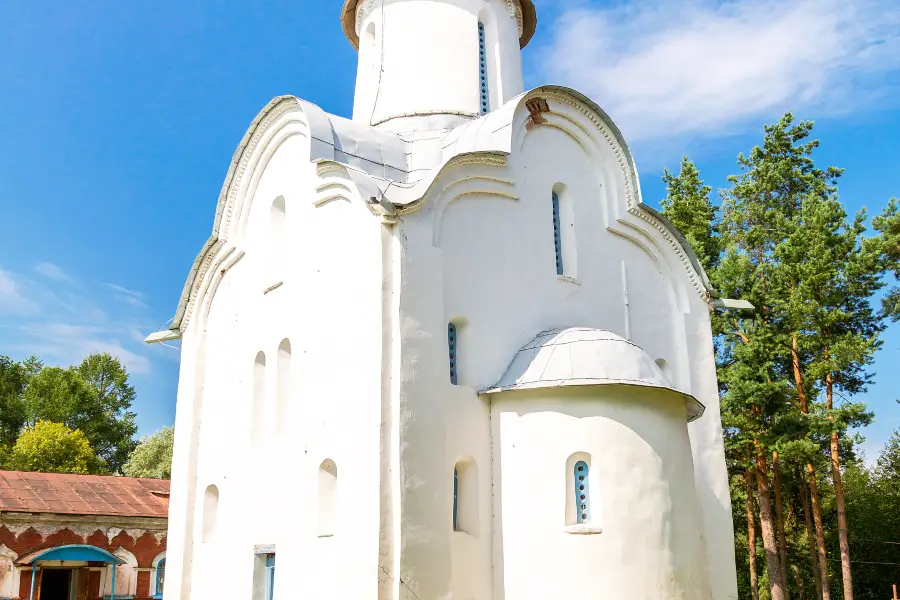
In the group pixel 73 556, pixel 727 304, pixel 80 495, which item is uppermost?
pixel 727 304

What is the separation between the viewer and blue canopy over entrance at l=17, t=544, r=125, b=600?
51.5ft

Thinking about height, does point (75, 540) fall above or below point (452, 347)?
below

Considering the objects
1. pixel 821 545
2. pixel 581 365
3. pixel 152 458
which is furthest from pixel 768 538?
pixel 152 458

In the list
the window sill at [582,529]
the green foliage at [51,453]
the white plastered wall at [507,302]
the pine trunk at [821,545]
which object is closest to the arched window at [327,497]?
the white plastered wall at [507,302]

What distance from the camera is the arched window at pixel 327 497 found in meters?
8.98

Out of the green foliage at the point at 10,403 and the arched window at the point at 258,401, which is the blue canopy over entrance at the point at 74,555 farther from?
the green foliage at the point at 10,403

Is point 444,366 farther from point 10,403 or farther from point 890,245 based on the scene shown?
point 10,403

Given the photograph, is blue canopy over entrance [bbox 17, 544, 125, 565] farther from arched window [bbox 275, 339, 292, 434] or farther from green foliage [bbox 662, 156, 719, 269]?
green foliage [bbox 662, 156, 719, 269]

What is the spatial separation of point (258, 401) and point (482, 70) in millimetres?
6459

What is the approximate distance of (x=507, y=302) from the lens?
10055 mm

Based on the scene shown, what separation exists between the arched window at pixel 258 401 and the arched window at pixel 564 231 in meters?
4.29

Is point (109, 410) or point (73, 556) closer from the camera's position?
point (73, 556)

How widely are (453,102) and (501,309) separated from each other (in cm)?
437

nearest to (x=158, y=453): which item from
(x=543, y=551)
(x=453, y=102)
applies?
(x=453, y=102)
